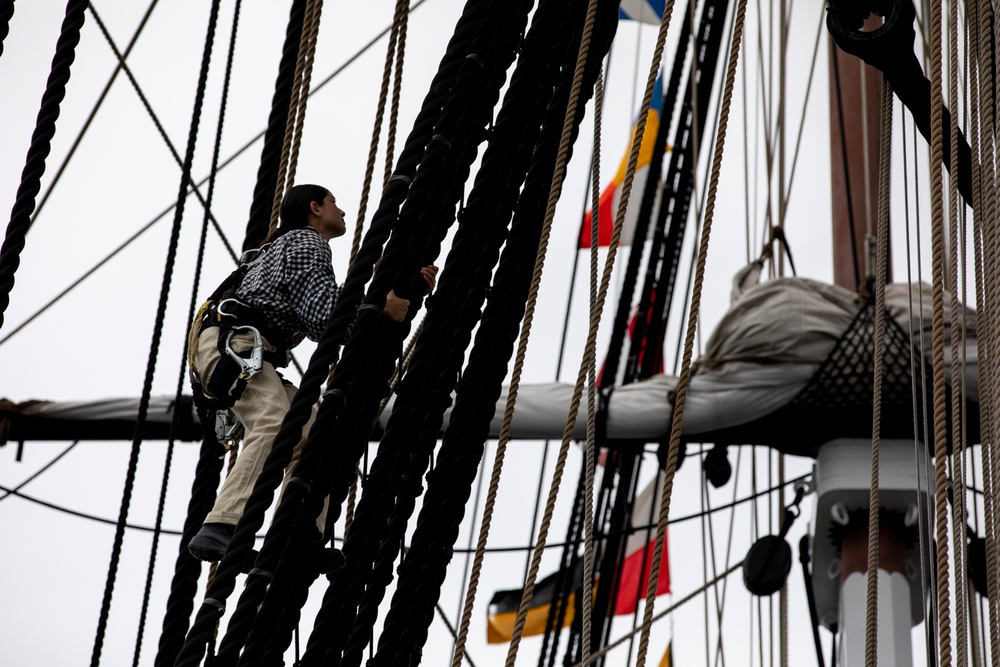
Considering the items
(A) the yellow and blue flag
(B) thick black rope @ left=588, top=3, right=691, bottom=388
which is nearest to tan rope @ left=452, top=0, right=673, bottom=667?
(B) thick black rope @ left=588, top=3, right=691, bottom=388

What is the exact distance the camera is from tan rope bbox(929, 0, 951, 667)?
2875 mm

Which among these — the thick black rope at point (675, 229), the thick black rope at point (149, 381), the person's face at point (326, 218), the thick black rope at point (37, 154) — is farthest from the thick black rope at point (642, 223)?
the thick black rope at point (37, 154)

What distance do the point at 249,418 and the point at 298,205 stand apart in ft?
1.55

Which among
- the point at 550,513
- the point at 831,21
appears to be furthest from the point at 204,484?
the point at 831,21

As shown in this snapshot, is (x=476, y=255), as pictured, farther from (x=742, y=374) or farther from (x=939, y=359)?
(x=742, y=374)

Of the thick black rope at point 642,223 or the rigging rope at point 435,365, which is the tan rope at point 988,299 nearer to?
the rigging rope at point 435,365

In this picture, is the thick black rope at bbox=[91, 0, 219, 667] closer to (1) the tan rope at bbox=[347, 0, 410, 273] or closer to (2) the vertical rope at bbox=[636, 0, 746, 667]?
(1) the tan rope at bbox=[347, 0, 410, 273]

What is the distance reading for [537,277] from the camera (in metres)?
3.21

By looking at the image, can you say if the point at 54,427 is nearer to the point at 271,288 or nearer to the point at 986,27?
the point at 271,288

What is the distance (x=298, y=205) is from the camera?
3168 millimetres

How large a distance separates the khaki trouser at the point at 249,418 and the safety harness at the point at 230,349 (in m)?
0.01

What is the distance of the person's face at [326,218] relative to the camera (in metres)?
3.18

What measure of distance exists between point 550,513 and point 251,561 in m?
0.60

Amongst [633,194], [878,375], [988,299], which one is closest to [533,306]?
[878,375]
